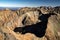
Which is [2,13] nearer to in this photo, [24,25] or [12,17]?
[12,17]

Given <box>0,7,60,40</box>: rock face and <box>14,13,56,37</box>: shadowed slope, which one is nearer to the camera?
<box>0,7,60,40</box>: rock face

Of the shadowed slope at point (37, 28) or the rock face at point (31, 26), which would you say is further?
the shadowed slope at point (37, 28)

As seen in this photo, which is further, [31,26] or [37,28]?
[31,26]

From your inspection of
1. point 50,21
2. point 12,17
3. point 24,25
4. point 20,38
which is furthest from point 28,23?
point 20,38

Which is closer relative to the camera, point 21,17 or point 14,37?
point 14,37

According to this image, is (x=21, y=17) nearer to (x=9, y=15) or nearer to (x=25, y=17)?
(x=25, y=17)

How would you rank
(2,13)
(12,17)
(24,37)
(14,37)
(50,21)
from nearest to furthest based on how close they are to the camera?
(14,37) → (24,37) → (50,21) → (12,17) → (2,13)

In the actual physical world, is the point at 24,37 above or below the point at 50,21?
below

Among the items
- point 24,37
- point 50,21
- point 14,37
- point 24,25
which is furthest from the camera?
point 24,25
